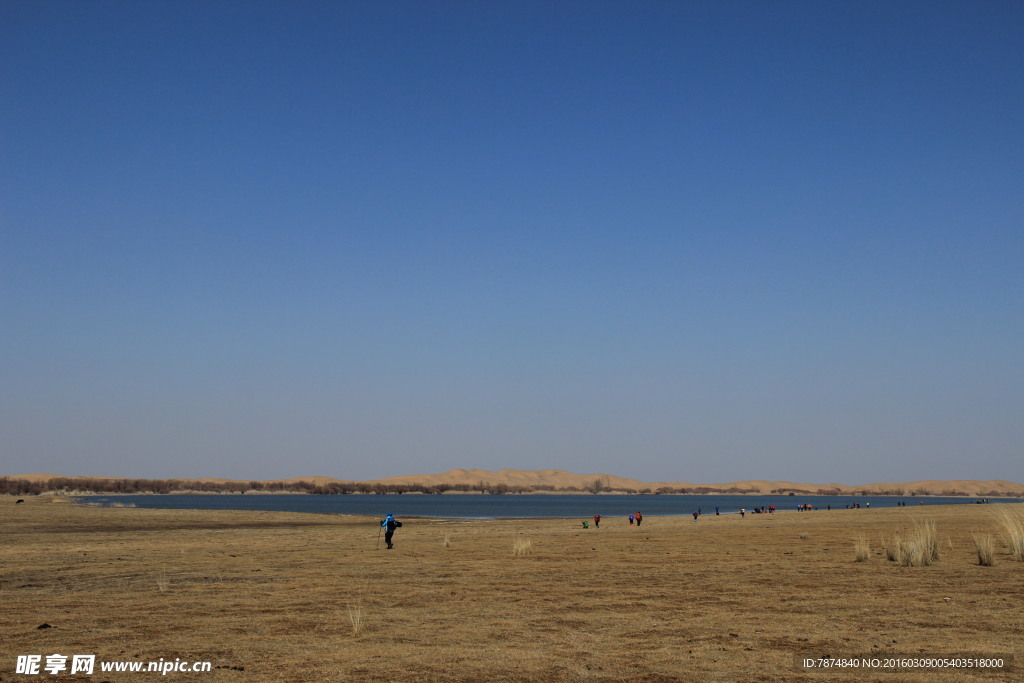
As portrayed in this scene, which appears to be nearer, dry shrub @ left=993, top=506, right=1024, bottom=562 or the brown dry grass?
the brown dry grass

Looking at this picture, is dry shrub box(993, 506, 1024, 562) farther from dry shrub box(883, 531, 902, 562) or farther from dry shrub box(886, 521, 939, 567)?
dry shrub box(883, 531, 902, 562)

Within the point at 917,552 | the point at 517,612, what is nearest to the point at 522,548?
the point at 917,552

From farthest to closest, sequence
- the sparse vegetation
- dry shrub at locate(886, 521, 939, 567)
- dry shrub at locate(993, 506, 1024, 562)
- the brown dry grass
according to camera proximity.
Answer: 1. the sparse vegetation
2. dry shrub at locate(993, 506, 1024, 562)
3. dry shrub at locate(886, 521, 939, 567)
4. the brown dry grass

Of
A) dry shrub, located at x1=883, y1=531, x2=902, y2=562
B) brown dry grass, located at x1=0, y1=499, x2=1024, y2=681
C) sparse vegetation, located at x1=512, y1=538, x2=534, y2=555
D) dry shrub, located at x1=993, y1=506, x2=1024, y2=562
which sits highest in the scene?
dry shrub, located at x1=993, y1=506, x2=1024, y2=562

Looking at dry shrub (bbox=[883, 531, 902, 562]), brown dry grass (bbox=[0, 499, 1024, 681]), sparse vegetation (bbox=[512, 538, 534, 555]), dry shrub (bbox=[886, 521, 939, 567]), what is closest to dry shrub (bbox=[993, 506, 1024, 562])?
brown dry grass (bbox=[0, 499, 1024, 681])

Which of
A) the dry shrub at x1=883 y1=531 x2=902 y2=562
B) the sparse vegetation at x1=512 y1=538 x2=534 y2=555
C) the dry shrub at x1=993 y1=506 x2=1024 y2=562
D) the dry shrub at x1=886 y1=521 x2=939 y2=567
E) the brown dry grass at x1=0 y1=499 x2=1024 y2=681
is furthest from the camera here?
the sparse vegetation at x1=512 y1=538 x2=534 y2=555

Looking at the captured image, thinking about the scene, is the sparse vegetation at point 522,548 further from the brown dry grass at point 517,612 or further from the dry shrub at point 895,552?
the dry shrub at point 895,552

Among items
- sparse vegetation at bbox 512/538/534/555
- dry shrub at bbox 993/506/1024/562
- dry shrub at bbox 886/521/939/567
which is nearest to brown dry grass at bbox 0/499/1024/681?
dry shrub at bbox 886/521/939/567

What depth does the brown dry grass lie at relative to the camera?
33.8 feet

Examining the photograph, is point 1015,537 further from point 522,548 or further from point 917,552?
point 522,548

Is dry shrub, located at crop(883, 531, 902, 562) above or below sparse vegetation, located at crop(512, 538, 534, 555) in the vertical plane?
above

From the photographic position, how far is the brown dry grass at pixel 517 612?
10312 mm

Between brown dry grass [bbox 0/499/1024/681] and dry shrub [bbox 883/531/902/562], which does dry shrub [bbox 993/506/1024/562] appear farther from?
dry shrub [bbox 883/531/902/562]

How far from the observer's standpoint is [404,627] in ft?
43.1
